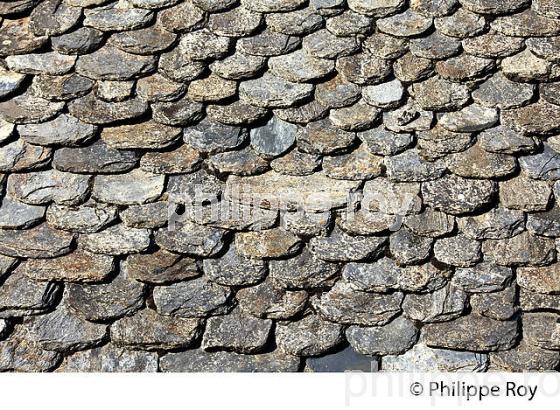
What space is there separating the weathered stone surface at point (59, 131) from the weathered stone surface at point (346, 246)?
111 centimetres

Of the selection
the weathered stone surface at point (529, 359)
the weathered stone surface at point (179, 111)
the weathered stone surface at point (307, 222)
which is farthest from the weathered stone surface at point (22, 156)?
the weathered stone surface at point (529, 359)

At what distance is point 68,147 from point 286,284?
1135mm

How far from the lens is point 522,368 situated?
14.4 ft

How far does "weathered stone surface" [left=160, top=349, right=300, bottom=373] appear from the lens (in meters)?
4.42

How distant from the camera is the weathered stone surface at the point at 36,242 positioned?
4.39 metres

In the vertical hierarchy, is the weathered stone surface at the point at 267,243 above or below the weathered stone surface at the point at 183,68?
below

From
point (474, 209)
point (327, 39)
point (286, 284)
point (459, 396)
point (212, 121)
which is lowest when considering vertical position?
point (459, 396)

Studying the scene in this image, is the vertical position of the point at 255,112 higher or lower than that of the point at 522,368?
higher

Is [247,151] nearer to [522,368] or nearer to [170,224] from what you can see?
[170,224]

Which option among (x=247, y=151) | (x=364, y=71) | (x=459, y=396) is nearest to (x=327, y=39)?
(x=364, y=71)

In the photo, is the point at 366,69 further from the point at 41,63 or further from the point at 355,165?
the point at 41,63

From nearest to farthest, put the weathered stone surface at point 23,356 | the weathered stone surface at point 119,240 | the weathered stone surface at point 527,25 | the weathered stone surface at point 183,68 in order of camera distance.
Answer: the weathered stone surface at point 527,25
the weathered stone surface at point 183,68
the weathered stone surface at point 119,240
the weathered stone surface at point 23,356

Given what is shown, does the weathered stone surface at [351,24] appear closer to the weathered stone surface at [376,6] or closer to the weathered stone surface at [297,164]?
the weathered stone surface at [376,6]

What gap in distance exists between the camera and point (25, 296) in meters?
4.44
